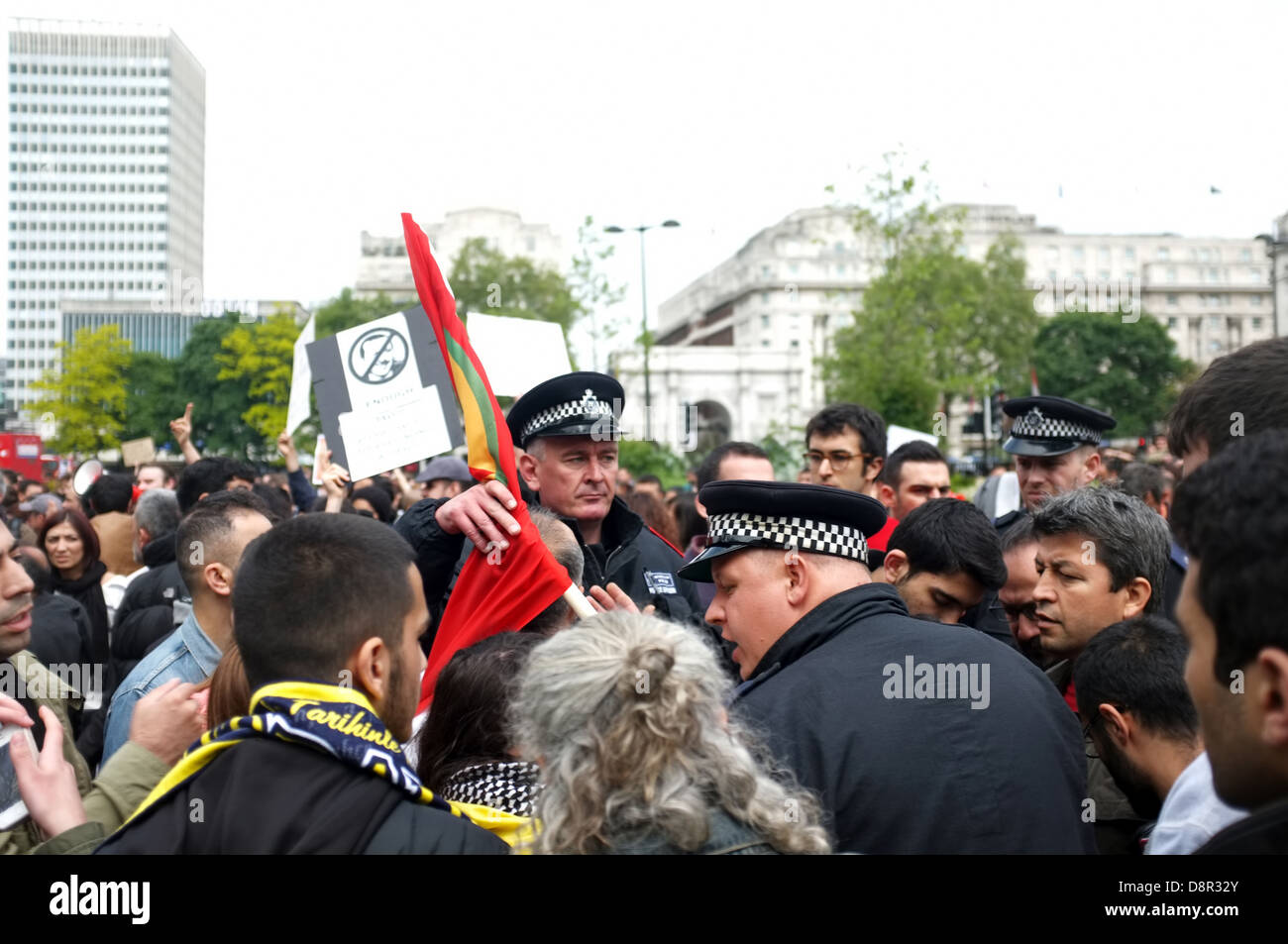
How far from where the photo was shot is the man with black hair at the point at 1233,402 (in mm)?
2672

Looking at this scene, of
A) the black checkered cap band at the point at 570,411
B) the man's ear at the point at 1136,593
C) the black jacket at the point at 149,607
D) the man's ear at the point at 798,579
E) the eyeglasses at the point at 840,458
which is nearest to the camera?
the man's ear at the point at 798,579

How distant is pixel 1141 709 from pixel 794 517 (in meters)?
1.08

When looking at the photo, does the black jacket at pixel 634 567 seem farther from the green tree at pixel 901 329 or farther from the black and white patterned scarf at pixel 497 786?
the green tree at pixel 901 329

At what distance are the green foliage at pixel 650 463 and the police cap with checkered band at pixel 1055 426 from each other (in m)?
18.9

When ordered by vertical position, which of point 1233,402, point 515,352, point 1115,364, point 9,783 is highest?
point 1115,364

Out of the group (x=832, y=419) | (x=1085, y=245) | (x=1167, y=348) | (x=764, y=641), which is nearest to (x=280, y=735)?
(x=764, y=641)

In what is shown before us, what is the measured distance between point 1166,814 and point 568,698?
45.9 inches

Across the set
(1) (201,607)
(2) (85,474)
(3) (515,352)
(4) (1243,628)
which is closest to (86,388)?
(2) (85,474)

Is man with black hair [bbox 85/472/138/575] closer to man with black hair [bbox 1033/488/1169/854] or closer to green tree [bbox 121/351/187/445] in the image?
man with black hair [bbox 1033/488/1169/854]

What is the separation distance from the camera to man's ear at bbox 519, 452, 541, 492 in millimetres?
4713

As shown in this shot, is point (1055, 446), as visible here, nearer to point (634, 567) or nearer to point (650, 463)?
point (634, 567)

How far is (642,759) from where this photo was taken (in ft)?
6.79

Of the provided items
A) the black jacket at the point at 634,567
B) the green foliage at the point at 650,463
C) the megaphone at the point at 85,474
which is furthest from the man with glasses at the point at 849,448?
the green foliage at the point at 650,463
